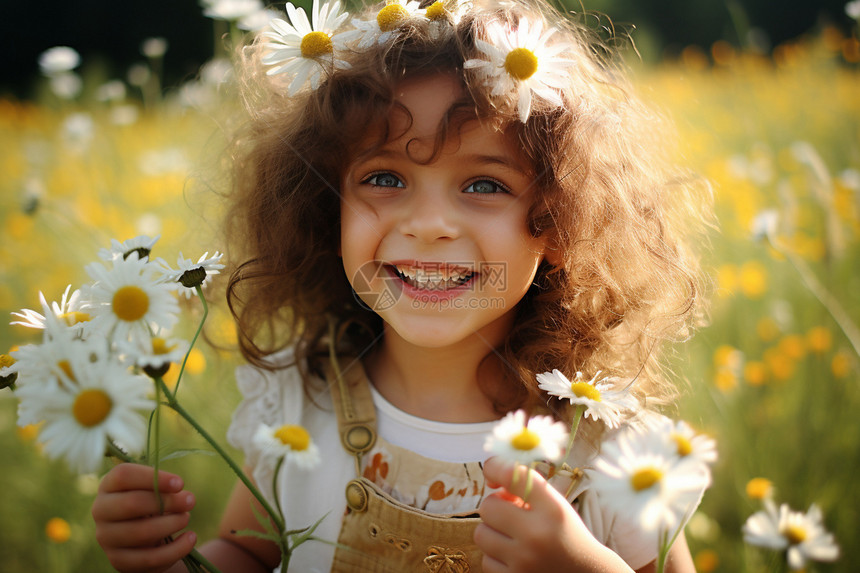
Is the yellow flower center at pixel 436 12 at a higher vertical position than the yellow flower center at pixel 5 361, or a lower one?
higher

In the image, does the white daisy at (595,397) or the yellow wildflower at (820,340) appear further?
the yellow wildflower at (820,340)

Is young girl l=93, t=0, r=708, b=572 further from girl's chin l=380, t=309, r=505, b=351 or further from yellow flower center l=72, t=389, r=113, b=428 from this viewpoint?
yellow flower center l=72, t=389, r=113, b=428

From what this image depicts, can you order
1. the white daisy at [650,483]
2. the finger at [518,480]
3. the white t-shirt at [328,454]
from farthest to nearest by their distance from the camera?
the white t-shirt at [328,454], the finger at [518,480], the white daisy at [650,483]

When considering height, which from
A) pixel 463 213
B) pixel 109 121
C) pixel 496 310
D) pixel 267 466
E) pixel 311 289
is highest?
pixel 463 213

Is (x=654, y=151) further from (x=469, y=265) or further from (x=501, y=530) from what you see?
(x=501, y=530)

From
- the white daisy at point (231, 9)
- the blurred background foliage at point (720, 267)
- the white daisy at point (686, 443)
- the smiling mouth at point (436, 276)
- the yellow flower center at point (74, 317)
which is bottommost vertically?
the blurred background foliage at point (720, 267)

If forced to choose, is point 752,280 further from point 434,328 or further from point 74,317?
point 74,317

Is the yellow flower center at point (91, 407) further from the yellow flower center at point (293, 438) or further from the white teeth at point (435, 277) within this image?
the white teeth at point (435, 277)

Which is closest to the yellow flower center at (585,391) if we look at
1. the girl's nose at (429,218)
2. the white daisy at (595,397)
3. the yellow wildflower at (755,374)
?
the white daisy at (595,397)

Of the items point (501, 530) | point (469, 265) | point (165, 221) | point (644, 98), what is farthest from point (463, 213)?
point (165, 221)

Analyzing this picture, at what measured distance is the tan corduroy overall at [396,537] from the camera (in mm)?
681

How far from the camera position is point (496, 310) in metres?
0.70

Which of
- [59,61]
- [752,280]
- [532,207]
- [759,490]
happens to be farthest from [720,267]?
[59,61]

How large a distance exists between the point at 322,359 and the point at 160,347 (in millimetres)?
443
